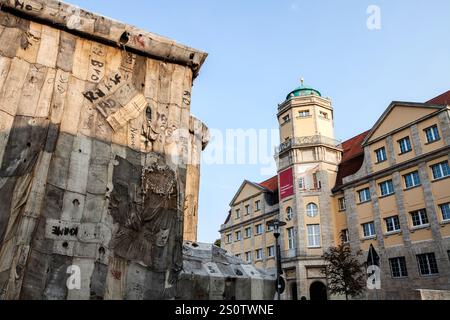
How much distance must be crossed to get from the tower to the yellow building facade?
0.10 meters

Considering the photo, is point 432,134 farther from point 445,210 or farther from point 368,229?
point 368,229

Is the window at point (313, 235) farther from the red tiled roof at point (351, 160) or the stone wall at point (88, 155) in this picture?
the stone wall at point (88, 155)

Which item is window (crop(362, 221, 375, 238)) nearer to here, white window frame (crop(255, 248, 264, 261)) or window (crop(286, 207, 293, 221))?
window (crop(286, 207, 293, 221))

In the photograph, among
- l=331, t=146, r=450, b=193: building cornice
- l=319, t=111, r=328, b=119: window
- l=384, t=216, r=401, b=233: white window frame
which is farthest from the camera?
l=319, t=111, r=328, b=119: window

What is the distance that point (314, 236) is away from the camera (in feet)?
116

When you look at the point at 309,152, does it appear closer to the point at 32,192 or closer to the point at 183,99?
the point at 183,99

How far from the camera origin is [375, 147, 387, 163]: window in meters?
32.0

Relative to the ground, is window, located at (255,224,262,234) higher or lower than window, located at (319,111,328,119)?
lower

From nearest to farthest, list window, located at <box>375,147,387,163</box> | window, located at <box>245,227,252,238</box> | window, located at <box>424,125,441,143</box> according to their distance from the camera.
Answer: window, located at <box>424,125,441,143</box> → window, located at <box>375,147,387,163</box> → window, located at <box>245,227,252,238</box>

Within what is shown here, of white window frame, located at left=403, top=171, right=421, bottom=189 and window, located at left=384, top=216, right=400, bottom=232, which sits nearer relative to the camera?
white window frame, located at left=403, top=171, right=421, bottom=189

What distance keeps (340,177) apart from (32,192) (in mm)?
33930

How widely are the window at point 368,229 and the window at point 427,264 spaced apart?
479cm

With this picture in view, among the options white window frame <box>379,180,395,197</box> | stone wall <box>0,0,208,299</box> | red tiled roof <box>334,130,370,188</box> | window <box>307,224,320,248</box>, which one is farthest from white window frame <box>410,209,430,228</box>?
stone wall <box>0,0,208,299</box>

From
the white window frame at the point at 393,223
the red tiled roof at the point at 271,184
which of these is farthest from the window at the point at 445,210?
the red tiled roof at the point at 271,184
